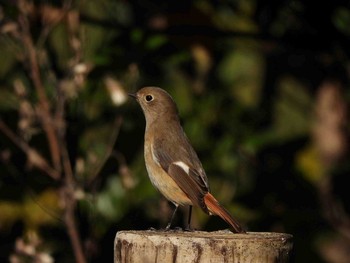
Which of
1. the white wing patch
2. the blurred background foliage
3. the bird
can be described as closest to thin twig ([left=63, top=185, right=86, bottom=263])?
the blurred background foliage

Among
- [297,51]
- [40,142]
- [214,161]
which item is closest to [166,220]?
[214,161]

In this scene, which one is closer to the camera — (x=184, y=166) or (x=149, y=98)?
(x=184, y=166)

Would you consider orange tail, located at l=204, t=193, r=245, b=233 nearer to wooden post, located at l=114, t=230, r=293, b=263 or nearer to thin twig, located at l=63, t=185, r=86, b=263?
wooden post, located at l=114, t=230, r=293, b=263

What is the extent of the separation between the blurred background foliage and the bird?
15.9 inches

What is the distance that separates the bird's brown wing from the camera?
5.66 metres

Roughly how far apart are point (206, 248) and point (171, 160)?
173cm

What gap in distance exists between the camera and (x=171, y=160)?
5934 mm

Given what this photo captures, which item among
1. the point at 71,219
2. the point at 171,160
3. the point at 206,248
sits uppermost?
the point at 171,160

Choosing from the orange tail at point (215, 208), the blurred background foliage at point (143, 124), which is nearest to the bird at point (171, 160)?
the orange tail at point (215, 208)

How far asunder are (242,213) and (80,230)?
3.73ft

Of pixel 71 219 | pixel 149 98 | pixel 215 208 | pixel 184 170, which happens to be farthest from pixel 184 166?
pixel 71 219

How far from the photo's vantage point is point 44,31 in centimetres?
664

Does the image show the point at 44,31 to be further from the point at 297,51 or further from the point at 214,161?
the point at 297,51

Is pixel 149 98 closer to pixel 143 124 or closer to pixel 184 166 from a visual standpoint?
pixel 184 166
